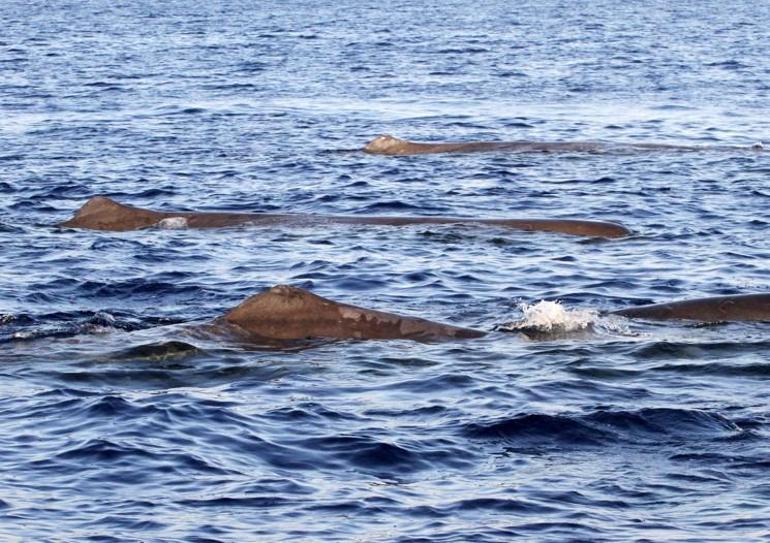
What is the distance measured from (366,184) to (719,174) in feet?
20.2

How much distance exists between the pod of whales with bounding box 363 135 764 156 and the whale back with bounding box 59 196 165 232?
815 cm

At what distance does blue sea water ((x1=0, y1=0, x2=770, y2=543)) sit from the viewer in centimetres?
1096

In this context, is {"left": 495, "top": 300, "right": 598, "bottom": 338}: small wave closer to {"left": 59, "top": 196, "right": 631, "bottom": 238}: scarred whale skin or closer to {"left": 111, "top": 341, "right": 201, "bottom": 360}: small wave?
{"left": 111, "top": 341, "right": 201, "bottom": 360}: small wave

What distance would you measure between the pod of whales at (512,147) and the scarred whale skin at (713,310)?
13.8m

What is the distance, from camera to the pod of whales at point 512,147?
30328 mm

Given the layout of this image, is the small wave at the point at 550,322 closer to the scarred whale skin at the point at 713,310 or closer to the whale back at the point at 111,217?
the scarred whale skin at the point at 713,310

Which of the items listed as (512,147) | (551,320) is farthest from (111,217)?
(512,147)

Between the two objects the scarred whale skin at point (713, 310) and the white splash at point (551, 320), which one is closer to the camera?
the white splash at point (551, 320)

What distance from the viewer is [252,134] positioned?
110 ft

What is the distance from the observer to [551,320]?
16.2m

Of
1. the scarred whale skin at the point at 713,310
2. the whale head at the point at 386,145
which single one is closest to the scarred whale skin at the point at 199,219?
the scarred whale skin at the point at 713,310

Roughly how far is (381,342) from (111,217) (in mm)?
8783

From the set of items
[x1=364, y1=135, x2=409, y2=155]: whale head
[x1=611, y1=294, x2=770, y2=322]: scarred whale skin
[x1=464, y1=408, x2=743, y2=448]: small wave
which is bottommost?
[x1=364, y1=135, x2=409, y2=155]: whale head

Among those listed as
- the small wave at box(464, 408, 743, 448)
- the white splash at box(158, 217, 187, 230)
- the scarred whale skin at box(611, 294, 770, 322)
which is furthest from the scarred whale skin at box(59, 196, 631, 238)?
the small wave at box(464, 408, 743, 448)
